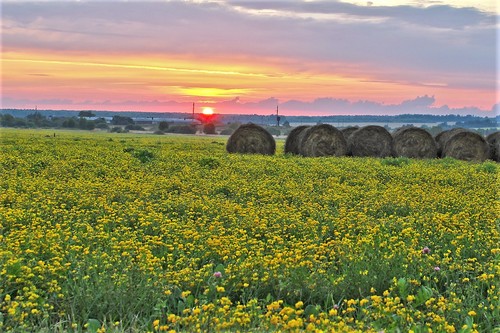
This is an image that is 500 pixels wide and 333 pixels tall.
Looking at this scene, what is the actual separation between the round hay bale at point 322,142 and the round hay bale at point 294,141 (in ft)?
2.18

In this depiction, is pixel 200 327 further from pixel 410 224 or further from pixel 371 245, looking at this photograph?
pixel 410 224

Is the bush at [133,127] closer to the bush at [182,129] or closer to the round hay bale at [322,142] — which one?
the bush at [182,129]

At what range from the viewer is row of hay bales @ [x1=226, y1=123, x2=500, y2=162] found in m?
28.3

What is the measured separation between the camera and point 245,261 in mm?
7039

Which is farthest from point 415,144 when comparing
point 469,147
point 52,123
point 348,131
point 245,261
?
point 52,123

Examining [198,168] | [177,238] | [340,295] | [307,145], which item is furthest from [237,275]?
[307,145]

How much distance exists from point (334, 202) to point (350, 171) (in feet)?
22.9

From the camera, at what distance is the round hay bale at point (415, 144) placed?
96.0 ft

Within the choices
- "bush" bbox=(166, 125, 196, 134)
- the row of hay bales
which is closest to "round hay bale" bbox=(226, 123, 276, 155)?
the row of hay bales

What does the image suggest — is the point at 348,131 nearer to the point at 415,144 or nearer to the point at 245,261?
the point at 415,144

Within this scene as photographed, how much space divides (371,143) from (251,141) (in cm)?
622

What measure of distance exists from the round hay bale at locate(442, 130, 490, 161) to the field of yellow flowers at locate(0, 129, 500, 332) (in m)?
15.7

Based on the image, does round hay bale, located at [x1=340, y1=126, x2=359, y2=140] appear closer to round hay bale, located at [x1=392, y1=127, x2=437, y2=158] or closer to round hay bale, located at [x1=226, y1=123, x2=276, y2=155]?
round hay bale, located at [x1=392, y1=127, x2=437, y2=158]

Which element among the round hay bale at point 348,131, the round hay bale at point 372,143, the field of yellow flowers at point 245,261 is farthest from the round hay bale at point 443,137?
the field of yellow flowers at point 245,261
